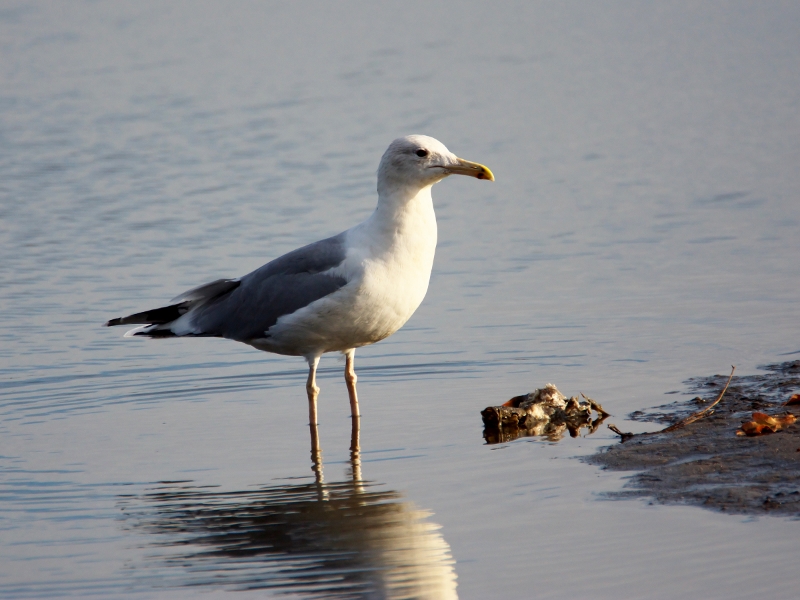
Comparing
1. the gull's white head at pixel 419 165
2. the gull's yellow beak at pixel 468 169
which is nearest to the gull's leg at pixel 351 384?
the gull's white head at pixel 419 165

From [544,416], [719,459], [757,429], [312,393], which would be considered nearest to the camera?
[719,459]

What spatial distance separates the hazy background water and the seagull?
0.66 meters

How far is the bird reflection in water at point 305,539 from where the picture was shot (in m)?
5.60

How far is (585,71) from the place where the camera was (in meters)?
20.7

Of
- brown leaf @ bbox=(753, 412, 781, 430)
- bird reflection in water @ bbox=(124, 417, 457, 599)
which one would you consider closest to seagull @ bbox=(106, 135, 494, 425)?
bird reflection in water @ bbox=(124, 417, 457, 599)

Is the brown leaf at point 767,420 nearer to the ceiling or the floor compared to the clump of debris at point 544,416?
nearer to the floor

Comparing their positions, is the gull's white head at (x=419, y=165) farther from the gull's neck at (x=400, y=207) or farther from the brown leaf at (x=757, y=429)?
the brown leaf at (x=757, y=429)

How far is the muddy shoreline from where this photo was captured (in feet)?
19.6

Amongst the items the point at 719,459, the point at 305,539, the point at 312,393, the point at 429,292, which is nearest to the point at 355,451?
the point at 312,393

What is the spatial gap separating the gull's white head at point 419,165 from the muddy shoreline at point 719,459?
1964mm

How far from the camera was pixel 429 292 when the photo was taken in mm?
11484

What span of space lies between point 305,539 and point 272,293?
2.51m

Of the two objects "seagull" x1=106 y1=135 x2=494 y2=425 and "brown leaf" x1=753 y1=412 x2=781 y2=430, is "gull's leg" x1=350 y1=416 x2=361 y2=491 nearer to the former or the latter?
"seagull" x1=106 y1=135 x2=494 y2=425

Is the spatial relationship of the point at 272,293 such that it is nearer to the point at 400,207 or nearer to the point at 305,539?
the point at 400,207
